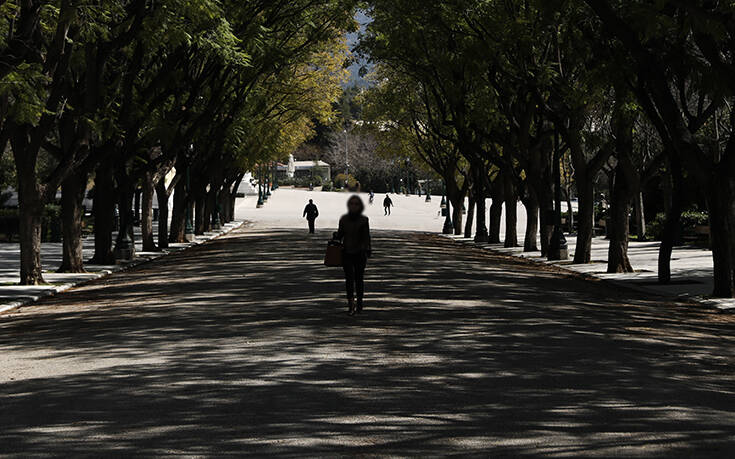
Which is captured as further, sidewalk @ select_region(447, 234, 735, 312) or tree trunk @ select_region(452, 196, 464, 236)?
tree trunk @ select_region(452, 196, 464, 236)

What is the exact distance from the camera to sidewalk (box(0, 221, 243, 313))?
20.2 metres

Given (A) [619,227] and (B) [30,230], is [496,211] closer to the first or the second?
(A) [619,227]

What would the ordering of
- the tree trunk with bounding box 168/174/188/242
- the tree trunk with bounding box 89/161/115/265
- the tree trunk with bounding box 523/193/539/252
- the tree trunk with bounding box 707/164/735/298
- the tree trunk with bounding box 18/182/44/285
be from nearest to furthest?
the tree trunk with bounding box 707/164/735/298
the tree trunk with bounding box 18/182/44/285
the tree trunk with bounding box 89/161/115/265
the tree trunk with bounding box 523/193/539/252
the tree trunk with bounding box 168/174/188/242

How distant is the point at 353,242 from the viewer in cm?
1570

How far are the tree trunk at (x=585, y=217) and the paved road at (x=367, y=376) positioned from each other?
11.4m

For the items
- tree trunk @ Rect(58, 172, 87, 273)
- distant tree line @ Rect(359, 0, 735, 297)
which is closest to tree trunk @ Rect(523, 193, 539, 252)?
distant tree line @ Rect(359, 0, 735, 297)

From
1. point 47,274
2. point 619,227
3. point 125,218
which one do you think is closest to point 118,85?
point 47,274

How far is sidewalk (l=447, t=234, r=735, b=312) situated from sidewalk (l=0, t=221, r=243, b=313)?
12255 millimetres

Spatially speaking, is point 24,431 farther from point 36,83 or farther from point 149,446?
point 36,83

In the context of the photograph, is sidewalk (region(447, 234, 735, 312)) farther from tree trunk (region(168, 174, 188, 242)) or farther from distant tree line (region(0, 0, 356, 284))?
tree trunk (region(168, 174, 188, 242))

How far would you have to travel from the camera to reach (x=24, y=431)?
764 centimetres

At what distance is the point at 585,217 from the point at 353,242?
16.9 metres

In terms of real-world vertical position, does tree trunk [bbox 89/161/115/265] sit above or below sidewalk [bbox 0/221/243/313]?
above

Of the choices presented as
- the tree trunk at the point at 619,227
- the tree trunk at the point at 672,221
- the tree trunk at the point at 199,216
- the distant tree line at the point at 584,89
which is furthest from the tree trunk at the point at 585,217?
the tree trunk at the point at 199,216
